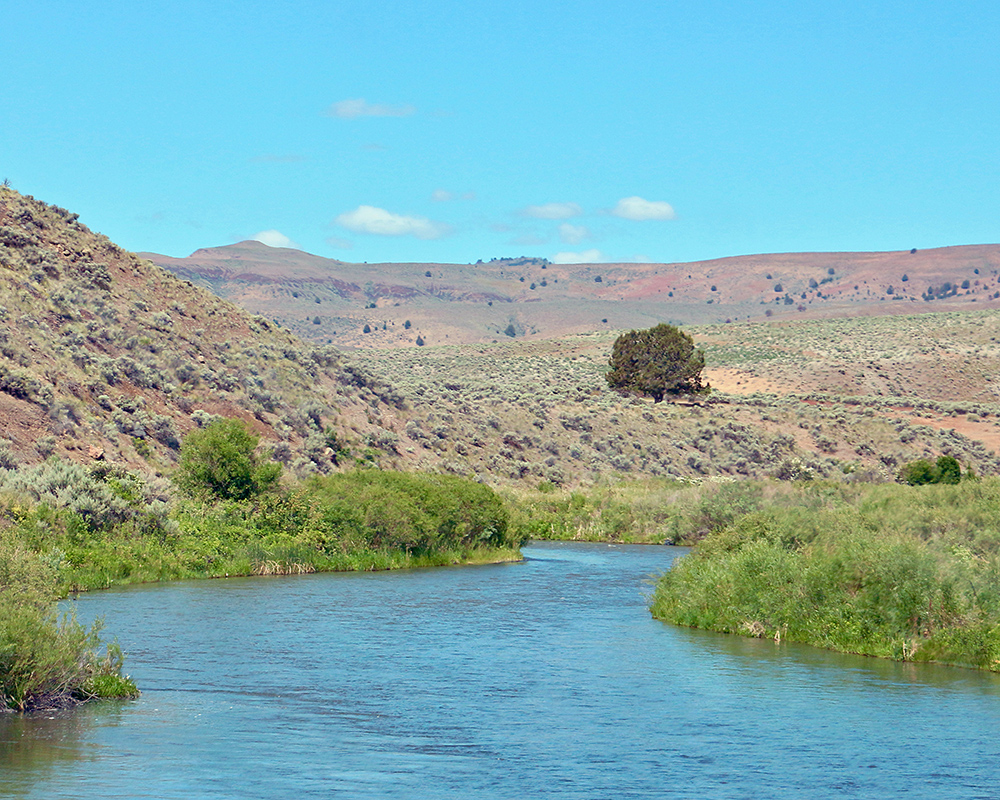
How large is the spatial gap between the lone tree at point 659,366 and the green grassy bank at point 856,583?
53.2m

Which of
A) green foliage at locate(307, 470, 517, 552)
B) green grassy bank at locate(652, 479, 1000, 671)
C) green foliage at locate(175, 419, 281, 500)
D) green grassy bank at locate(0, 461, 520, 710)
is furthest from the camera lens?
green foliage at locate(175, 419, 281, 500)

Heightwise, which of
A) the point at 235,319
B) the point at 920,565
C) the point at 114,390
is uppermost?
the point at 235,319

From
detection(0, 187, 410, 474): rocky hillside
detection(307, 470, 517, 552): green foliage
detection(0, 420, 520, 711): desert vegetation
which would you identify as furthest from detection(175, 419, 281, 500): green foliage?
detection(0, 187, 410, 474): rocky hillside

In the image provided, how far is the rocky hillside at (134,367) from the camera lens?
44406mm

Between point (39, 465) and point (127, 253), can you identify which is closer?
point (39, 465)

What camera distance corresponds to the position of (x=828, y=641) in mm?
24844

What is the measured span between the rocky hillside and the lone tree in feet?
83.0

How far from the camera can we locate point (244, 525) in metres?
36.5

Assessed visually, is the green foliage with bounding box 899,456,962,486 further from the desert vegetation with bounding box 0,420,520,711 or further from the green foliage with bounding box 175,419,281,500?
the green foliage with bounding box 175,419,281,500

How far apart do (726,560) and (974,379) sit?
91.1 metres

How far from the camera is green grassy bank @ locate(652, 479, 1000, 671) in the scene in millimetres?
23062

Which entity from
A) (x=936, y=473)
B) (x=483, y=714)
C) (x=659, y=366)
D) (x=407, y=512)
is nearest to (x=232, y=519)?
(x=407, y=512)

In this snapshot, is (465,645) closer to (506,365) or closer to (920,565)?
(920,565)

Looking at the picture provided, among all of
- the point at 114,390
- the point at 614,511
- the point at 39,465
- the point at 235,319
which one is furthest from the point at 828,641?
the point at 235,319
